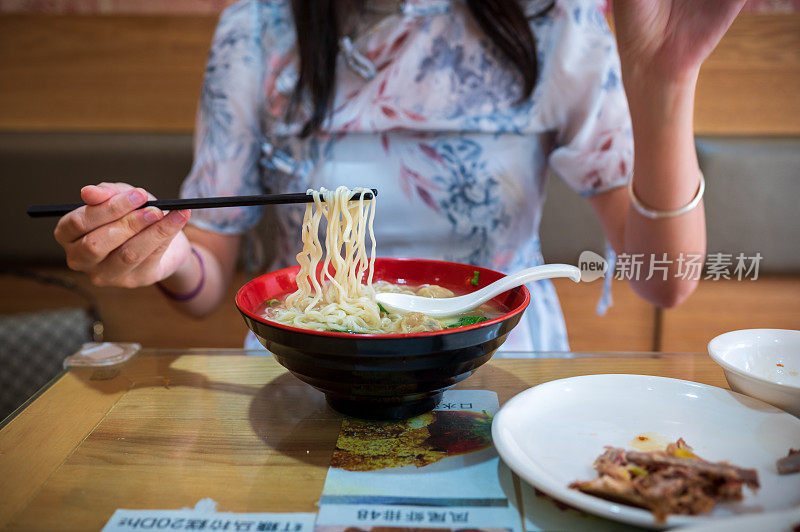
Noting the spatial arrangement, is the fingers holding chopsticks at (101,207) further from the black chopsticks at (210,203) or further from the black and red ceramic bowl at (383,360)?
the black and red ceramic bowl at (383,360)

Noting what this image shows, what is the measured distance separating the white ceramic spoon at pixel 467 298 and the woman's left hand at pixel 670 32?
0.41 metres

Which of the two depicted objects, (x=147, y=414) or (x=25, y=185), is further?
(x=25, y=185)

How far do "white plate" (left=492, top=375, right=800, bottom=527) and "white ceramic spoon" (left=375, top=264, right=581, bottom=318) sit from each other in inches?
5.3

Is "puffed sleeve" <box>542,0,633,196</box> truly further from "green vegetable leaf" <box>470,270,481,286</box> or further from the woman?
"green vegetable leaf" <box>470,270,481,286</box>

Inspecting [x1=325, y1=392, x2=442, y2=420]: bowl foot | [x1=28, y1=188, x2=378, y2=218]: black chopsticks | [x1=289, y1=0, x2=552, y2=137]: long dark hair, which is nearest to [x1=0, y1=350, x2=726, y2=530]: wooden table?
[x1=325, y1=392, x2=442, y2=420]: bowl foot

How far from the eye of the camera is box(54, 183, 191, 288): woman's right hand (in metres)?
0.82

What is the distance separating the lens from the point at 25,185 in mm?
2152

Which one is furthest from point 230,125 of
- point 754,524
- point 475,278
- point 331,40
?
point 754,524

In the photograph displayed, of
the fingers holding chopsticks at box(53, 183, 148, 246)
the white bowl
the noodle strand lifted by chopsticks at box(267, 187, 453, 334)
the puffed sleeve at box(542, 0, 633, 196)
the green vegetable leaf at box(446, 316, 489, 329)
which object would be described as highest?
the puffed sleeve at box(542, 0, 633, 196)

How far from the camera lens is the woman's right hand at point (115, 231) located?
0.82m

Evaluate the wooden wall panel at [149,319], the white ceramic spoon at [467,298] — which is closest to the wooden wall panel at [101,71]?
the wooden wall panel at [149,319]

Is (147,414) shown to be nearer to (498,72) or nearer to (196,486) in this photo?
(196,486)

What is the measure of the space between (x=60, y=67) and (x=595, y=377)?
7.67 feet

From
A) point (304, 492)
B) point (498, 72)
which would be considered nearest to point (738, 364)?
point (304, 492)
